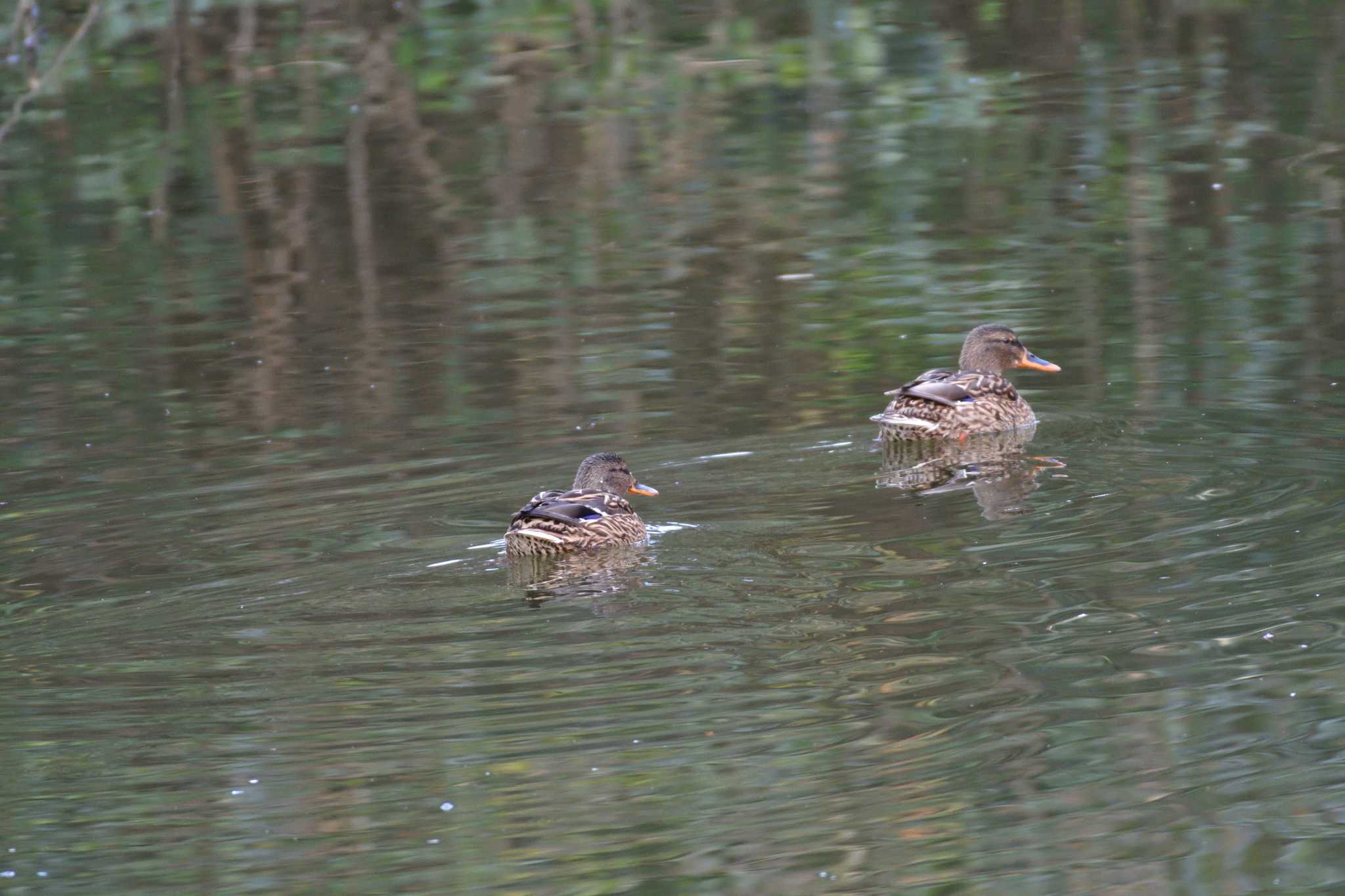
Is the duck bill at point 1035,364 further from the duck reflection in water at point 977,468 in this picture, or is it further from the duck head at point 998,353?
the duck reflection in water at point 977,468

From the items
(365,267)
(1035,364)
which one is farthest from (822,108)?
(1035,364)

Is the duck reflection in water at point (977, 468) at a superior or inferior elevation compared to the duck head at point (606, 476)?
inferior

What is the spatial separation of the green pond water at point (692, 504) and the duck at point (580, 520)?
16cm

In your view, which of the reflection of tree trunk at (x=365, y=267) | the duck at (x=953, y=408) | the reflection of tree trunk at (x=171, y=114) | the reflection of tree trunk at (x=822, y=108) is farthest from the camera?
the reflection of tree trunk at (x=171, y=114)

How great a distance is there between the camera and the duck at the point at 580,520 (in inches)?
354

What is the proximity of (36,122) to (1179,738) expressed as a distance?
20.2 m

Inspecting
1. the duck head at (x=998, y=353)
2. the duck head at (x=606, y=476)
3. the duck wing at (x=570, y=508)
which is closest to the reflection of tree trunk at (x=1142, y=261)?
the duck head at (x=998, y=353)

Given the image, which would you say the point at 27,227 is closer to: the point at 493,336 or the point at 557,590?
the point at 493,336

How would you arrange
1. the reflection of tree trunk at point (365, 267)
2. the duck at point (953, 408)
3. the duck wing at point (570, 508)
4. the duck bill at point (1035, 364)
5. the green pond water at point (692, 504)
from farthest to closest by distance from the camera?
1. the reflection of tree trunk at point (365, 267)
2. the duck bill at point (1035, 364)
3. the duck at point (953, 408)
4. the duck wing at point (570, 508)
5. the green pond water at point (692, 504)

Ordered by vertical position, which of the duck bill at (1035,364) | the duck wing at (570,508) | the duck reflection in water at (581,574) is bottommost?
the duck reflection in water at (581,574)

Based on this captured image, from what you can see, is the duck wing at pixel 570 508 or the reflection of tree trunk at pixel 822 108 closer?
the duck wing at pixel 570 508

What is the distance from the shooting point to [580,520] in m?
9.06

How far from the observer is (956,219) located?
16.6m

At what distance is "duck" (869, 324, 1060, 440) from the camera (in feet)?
35.7
